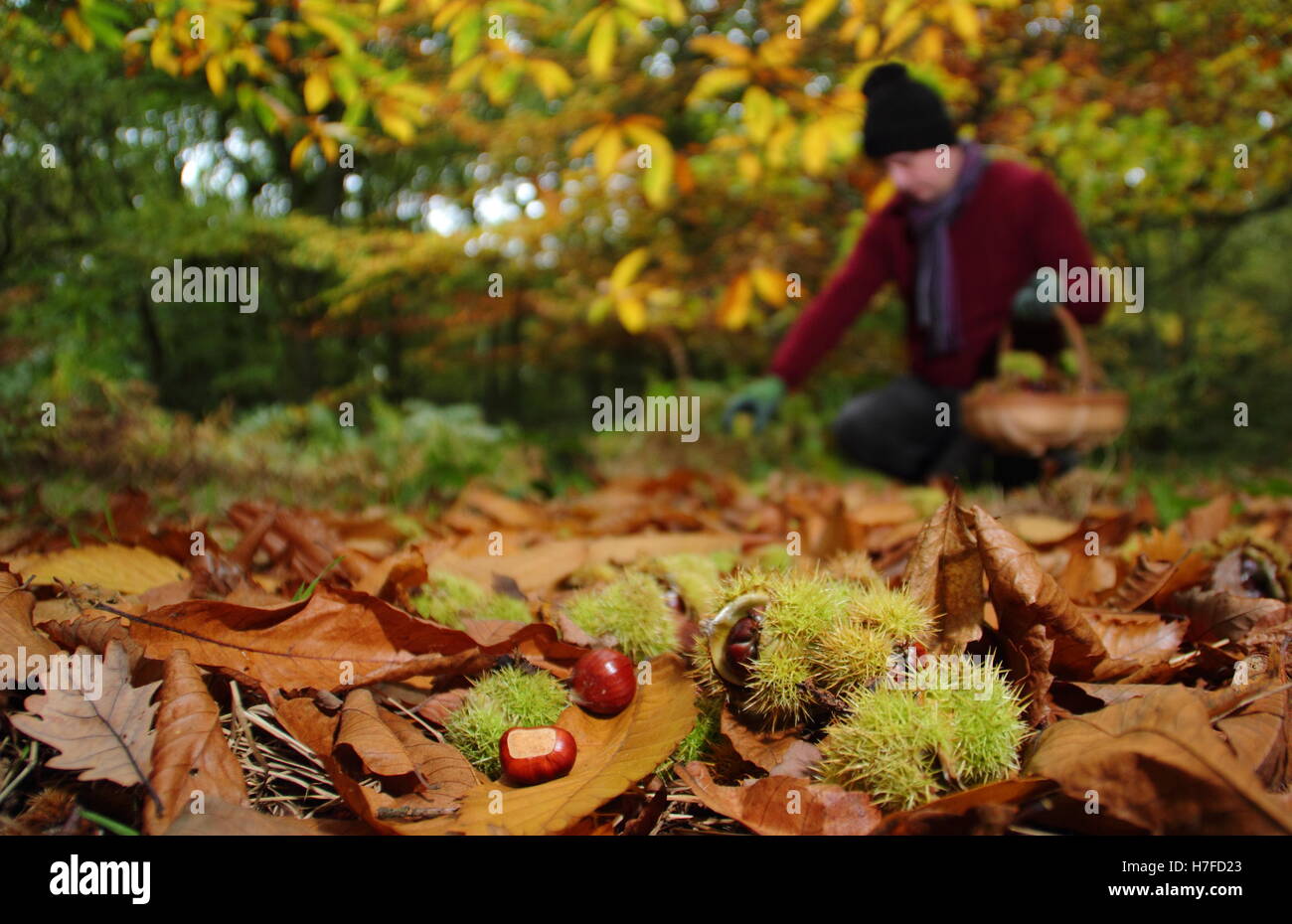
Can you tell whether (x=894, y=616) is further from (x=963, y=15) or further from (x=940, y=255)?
(x=940, y=255)

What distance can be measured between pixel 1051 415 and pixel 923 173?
4.49 feet

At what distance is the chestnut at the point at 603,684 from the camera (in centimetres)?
100

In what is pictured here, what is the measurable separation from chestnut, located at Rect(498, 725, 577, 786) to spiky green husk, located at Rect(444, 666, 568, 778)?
5 centimetres

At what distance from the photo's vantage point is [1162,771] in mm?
705

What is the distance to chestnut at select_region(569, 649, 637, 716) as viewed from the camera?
3.29 ft

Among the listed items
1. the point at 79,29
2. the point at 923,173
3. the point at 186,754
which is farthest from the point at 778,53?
the point at 186,754

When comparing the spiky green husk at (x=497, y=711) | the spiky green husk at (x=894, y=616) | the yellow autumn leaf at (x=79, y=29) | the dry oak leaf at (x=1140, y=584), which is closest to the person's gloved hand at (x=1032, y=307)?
the dry oak leaf at (x=1140, y=584)

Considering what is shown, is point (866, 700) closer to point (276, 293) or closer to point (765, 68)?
point (765, 68)

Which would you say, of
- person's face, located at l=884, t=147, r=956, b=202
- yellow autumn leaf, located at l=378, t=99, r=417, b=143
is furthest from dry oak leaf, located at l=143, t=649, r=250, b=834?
person's face, located at l=884, t=147, r=956, b=202

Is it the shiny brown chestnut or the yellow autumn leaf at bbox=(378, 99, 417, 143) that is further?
the yellow autumn leaf at bbox=(378, 99, 417, 143)

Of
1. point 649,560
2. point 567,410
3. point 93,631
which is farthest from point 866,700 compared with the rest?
point 567,410

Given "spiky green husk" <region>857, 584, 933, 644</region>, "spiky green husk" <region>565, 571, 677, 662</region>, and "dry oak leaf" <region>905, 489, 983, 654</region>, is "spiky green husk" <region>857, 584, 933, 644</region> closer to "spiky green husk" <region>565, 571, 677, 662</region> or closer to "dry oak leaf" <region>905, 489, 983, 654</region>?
"dry oak leaf" <region>905, 489, 983, 654</region>

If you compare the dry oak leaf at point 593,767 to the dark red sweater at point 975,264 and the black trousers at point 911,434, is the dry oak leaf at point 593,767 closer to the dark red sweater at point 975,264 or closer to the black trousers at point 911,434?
the dark red sweater at point 975,264

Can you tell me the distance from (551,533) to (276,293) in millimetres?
4639
